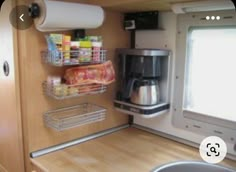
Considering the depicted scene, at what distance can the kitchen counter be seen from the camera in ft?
3.56

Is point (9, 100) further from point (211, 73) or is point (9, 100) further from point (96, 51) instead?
point (211, 73)

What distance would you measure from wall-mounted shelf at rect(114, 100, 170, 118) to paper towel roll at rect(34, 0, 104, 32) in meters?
0.46

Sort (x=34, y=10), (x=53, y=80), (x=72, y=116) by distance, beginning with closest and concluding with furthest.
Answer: (x=34, y=10) < (x=53, y=80) < (x=72, y=116)

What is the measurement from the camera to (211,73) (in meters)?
1.20

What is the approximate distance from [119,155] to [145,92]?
0.35 meters

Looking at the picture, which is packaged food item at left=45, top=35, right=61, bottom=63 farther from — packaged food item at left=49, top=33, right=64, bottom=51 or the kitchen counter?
the kitchen counter

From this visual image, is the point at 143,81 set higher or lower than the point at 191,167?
higher

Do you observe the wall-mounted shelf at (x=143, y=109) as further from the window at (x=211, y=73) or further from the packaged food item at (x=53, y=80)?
the packaged food item at (x=53, y=80)

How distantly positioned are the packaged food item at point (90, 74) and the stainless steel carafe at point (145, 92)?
0.15 metres

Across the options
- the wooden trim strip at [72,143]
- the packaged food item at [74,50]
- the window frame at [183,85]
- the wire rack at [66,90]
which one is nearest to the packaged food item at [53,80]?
the wire rack at [66,90]

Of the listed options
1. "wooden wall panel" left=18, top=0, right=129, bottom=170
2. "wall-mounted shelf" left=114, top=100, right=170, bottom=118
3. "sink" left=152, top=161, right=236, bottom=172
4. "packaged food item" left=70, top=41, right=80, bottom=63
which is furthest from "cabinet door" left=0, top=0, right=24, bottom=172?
"sink" left=152, top=161, right=236, bottom=172

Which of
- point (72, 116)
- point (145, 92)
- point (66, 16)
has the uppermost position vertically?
point (66, 16)

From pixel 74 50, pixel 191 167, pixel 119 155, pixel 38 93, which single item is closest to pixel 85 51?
pixel 74 50

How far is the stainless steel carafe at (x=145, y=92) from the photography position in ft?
4.28
